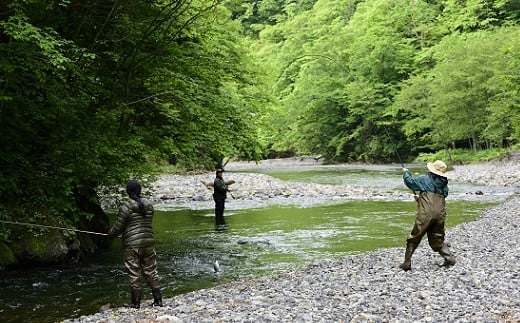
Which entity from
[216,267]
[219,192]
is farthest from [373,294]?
[219,192]

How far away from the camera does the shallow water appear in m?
9.23

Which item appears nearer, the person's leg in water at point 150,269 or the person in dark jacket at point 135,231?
the person in dark jacket at point 135,231

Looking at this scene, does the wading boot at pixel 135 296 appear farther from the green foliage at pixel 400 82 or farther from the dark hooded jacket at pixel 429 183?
the green foliage at pixel 400 82

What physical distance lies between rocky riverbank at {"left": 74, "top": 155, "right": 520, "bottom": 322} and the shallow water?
3.80ft

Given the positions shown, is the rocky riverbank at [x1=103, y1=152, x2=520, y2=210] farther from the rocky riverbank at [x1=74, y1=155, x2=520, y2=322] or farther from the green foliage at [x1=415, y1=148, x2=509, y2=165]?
the rocky riverbank at [x1=74, y1=155, x2=520, y2=322]

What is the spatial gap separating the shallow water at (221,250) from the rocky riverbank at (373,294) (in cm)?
116

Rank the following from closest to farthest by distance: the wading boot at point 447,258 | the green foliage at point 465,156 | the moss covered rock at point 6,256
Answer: the wading boot at point 447,258 < the moss covered rock at point 6,256 < the green foliage at point 465,156

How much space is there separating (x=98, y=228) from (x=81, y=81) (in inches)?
170

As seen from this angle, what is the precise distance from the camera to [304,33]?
262 ft

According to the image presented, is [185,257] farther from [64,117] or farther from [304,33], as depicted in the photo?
[304,33]

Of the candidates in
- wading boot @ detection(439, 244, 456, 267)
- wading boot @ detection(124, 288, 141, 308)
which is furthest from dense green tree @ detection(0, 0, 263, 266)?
wading boot @ detection(439, 244, 456, 267)

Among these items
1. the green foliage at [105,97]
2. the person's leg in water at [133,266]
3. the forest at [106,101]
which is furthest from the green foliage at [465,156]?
the person's leg in water at [133,266]

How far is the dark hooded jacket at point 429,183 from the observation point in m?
8.99

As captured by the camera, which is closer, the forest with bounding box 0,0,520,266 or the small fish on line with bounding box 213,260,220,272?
the forest with bounding box 0,0,520,266
